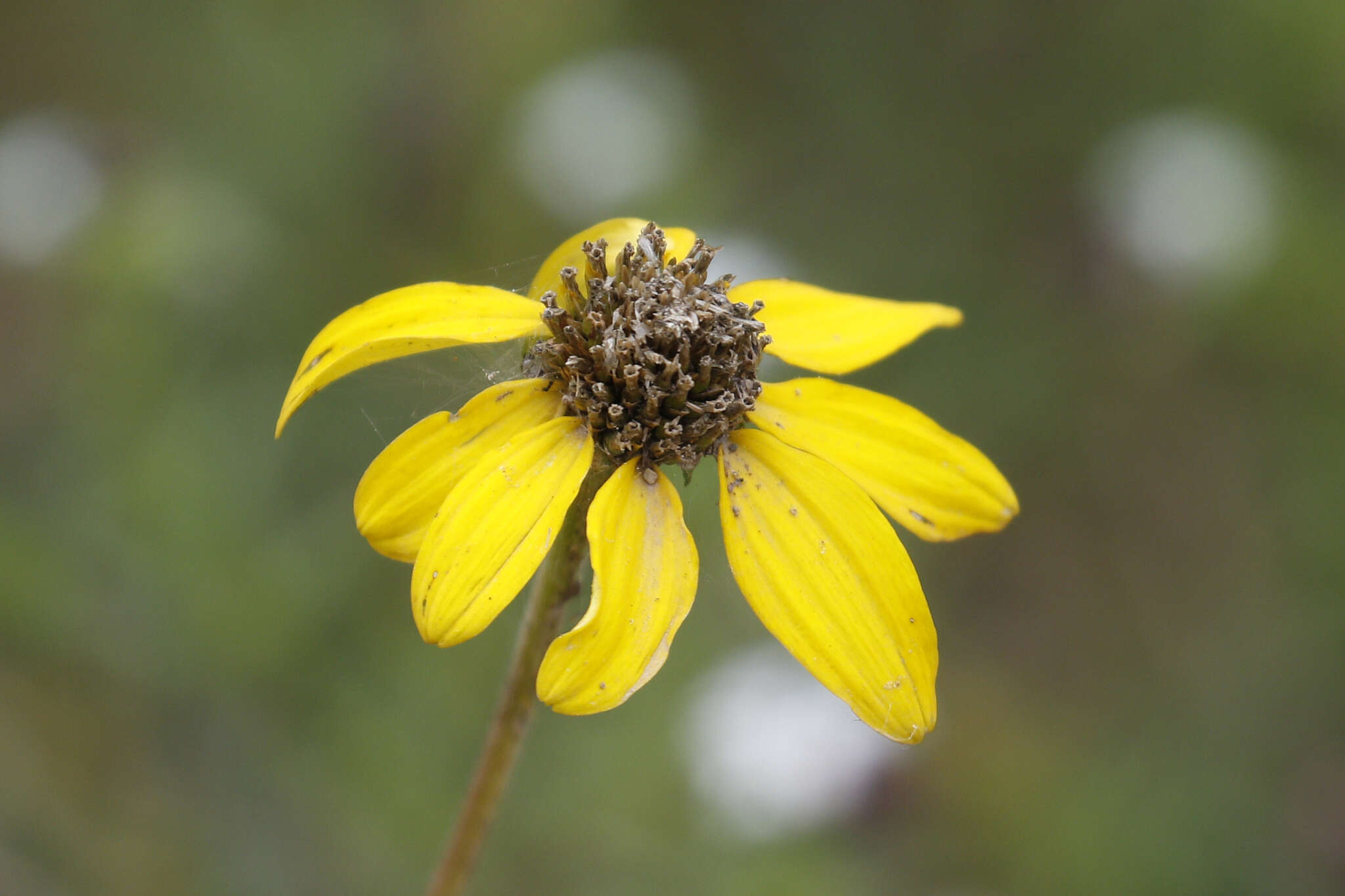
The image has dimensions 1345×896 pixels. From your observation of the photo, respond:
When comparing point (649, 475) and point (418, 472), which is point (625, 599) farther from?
point (418, 472)

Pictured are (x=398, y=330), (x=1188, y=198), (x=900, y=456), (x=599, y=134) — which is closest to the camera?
(x=398, y=330)

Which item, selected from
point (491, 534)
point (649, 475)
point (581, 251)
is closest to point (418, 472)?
point (491, 534)

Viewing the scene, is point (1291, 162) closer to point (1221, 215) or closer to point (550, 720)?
point (1221, 215)

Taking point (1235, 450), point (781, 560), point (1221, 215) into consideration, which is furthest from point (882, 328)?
point (1235, 450)

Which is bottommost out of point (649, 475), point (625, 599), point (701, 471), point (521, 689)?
point (521, 689)

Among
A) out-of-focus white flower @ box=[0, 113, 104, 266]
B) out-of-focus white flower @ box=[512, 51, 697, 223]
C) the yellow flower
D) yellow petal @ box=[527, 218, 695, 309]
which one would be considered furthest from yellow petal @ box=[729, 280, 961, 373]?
out-of-focus white flower @ box=[0, 113, 104, 266]

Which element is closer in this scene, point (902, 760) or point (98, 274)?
point (98, 274)
